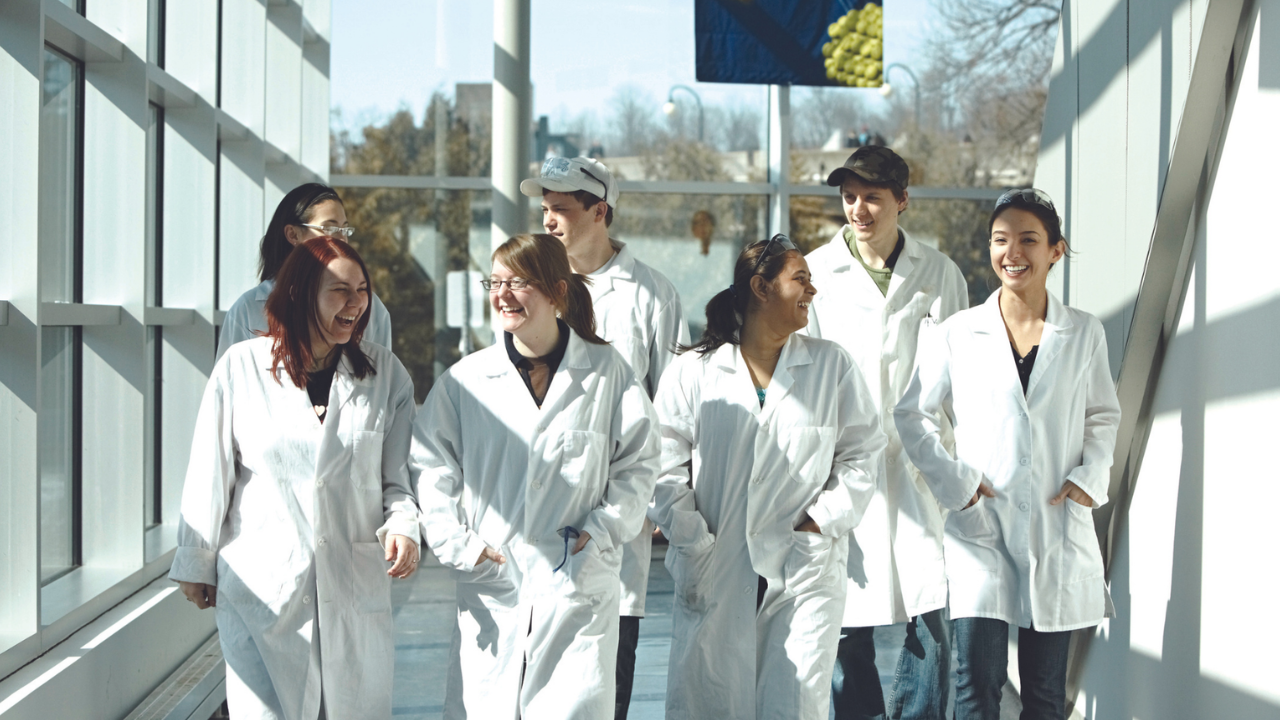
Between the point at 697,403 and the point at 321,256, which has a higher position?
the point at 321,256

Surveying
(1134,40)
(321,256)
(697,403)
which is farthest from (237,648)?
(1134,40)

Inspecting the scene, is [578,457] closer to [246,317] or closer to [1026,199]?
[246,317]

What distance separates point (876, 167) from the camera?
356 cm

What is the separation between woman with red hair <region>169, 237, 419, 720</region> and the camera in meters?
2.68

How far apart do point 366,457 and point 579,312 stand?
0.64 m

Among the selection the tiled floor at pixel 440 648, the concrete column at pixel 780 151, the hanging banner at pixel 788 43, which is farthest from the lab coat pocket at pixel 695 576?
the concrete column at pixel 780 151

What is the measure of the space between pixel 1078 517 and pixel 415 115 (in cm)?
→ 587

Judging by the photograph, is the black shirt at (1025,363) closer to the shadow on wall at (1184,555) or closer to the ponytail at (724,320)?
the shadow on wall at (1184,555)

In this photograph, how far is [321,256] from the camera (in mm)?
2754

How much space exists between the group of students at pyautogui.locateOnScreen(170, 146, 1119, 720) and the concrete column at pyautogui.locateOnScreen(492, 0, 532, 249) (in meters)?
3.46

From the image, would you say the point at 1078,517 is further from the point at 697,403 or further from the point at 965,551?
the point at 697,403

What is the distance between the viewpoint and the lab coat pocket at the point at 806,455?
10.2 feet

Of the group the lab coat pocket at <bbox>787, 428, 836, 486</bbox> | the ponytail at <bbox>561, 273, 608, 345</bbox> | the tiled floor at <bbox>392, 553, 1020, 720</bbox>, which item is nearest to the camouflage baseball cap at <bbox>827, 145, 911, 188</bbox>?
the lab coat pocket at <bbox>787, 428, 836, 486</bbox>

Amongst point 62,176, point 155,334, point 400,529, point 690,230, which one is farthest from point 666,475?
point 690,230
